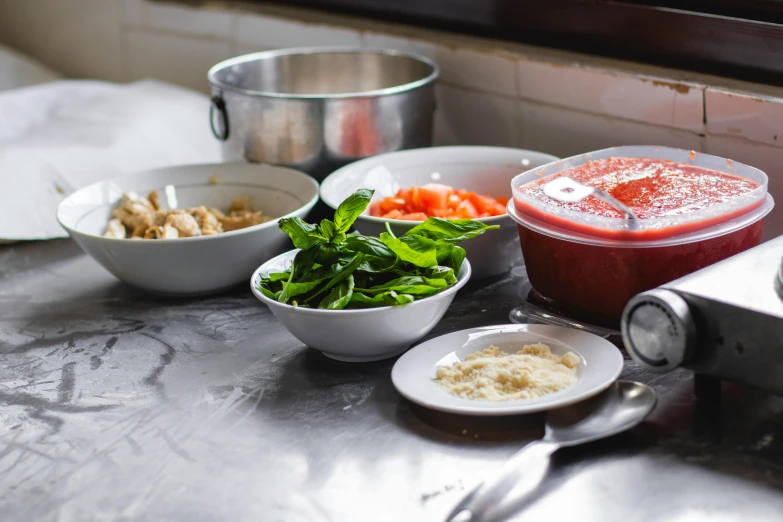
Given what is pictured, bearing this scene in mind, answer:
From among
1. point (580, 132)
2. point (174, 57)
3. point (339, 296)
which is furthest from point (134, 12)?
point (339, 296)

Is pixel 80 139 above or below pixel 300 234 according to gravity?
below

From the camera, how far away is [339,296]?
960mm

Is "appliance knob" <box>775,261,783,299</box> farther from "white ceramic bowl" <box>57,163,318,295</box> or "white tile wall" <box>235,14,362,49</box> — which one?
"white tile wall" <box>235,14,362,49</box>

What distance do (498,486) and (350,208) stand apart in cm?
41

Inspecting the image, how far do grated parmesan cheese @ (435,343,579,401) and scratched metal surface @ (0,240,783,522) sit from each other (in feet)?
0.11

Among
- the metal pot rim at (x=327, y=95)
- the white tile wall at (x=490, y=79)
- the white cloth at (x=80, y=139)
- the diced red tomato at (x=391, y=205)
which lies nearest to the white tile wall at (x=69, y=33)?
the white tile wall at (x=490, y=79)

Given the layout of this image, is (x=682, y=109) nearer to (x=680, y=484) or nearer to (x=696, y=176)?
(x=696, y=176)

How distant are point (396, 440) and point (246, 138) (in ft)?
2.36

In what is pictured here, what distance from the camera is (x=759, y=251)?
91cm

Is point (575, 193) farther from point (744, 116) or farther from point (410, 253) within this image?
point (744, 116)

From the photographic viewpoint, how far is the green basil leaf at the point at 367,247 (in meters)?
1.01

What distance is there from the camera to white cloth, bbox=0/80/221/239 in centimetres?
148

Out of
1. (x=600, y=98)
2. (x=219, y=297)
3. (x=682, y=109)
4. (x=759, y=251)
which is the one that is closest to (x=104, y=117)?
(x=219, y=297)

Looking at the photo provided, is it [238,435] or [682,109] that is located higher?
[682,109]
